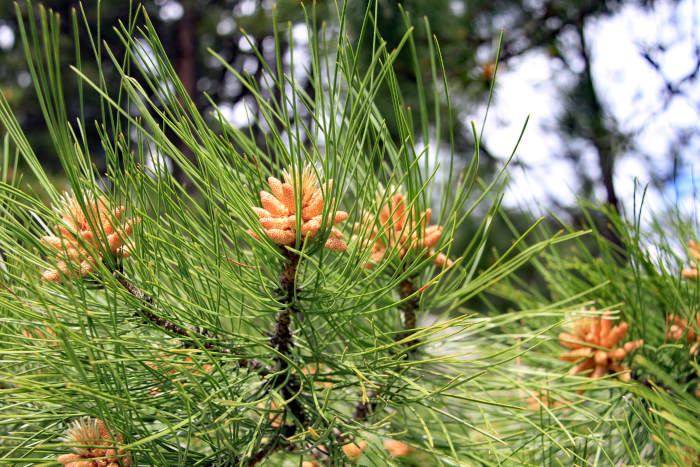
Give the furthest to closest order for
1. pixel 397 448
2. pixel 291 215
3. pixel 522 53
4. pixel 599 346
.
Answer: pixel 522 53
pixel 397 448
pixel 599 346
pixel 291 215

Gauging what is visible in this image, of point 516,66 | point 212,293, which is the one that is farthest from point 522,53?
point 212,293

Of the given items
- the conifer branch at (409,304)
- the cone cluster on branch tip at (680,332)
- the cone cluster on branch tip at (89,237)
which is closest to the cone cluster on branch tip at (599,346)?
the cone cluster on branch tip at (680,332)

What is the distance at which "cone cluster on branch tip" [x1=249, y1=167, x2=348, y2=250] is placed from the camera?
291mm

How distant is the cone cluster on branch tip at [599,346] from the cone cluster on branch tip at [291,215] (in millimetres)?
244

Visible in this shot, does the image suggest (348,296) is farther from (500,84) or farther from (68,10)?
(68,10)

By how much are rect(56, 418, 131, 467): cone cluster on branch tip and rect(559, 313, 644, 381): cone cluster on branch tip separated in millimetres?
337

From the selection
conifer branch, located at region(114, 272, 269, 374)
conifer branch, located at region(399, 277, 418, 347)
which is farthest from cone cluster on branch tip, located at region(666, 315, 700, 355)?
conifer branch, located at region(114, 272, 269, 374)

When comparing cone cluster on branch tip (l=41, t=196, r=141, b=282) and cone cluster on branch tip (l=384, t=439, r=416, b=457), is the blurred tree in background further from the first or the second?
cone cluster on branch tip (l=384, t=439, r=416, b=457)

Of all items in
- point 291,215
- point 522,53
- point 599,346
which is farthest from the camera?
point 522,53

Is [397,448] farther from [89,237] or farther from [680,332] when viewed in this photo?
[89,237]

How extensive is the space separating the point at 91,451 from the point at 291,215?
18 centimetres

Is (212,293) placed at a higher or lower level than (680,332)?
higher

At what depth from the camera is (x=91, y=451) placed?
30 centimetres

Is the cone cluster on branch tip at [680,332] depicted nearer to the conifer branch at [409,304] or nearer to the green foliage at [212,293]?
the green foliage at [212,293]
